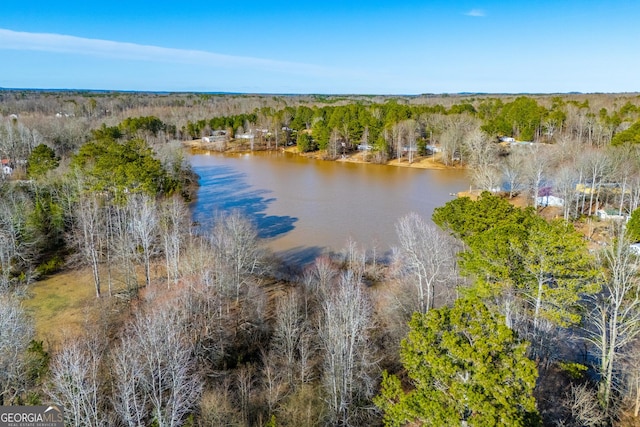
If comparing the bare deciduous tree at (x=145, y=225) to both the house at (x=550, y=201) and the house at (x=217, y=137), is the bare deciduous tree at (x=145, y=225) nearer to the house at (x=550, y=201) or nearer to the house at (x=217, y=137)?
the house at (x=550, y=201)

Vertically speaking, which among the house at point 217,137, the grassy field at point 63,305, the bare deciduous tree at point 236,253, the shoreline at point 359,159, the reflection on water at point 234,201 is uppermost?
the house at point 217,137

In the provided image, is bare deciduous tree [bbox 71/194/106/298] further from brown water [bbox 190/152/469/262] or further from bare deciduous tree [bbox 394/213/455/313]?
bare deciduous tree [bbox 394/213/455/313]

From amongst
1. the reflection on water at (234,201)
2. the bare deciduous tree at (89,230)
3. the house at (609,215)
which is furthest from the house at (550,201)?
the bare deciduous tree at (89,230)

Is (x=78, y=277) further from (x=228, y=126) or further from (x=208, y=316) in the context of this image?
(x=228, y=126)

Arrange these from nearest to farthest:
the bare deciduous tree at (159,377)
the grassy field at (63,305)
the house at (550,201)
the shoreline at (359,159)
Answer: the bare deciduous tree at (159,377)
the grassy field at (63,305)
the house at (550,201)
the shoreline at (359,159)

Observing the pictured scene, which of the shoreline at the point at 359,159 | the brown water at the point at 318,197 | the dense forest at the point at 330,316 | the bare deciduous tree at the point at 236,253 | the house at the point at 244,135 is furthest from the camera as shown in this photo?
the house at the point at 244,135

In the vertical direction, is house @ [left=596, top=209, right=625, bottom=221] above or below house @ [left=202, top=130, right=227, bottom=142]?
below

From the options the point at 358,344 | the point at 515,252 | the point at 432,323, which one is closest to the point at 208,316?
the point at 358,344

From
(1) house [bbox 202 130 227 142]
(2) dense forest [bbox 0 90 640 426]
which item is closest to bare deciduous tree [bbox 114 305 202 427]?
(2) dense forest [bbox 0 90 640 426]
